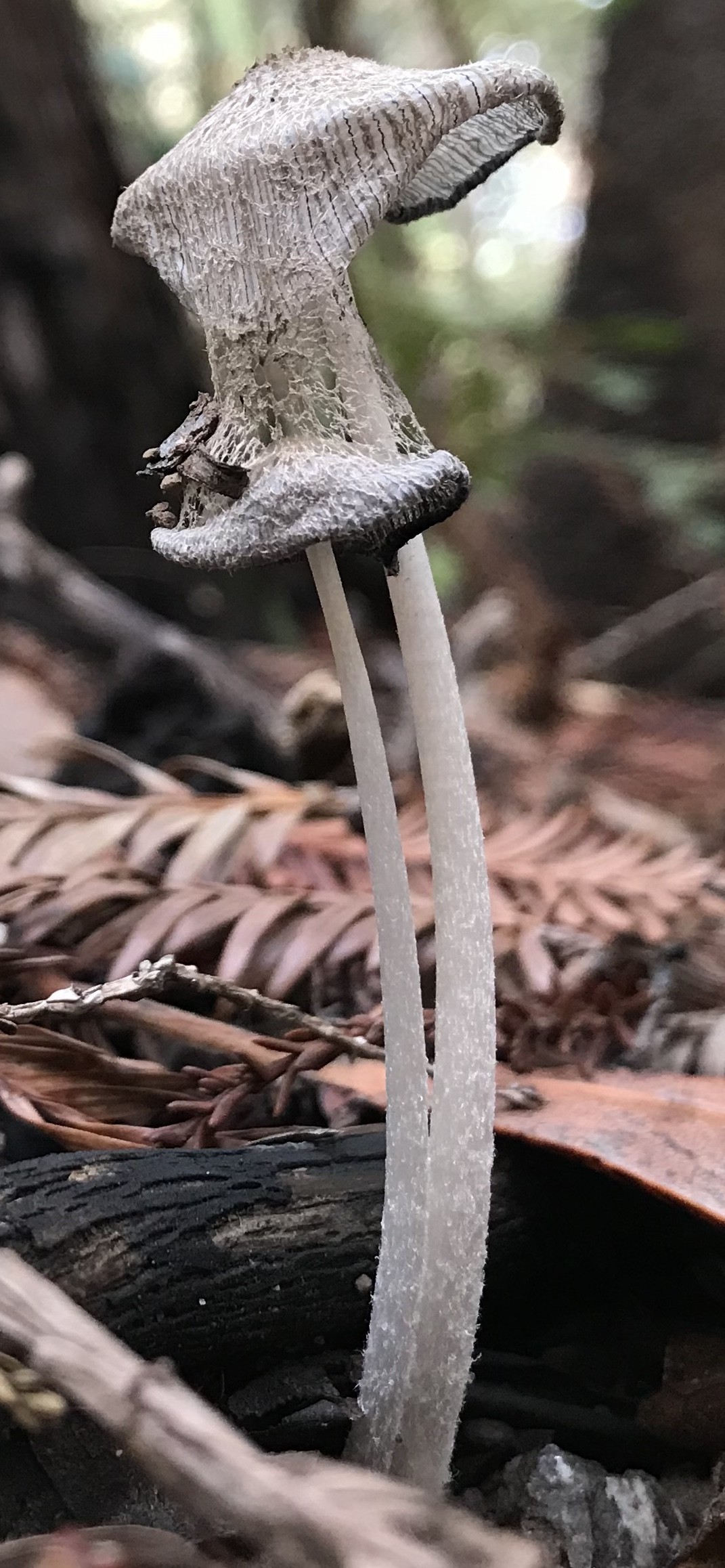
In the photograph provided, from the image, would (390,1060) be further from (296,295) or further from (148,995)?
(296,295)

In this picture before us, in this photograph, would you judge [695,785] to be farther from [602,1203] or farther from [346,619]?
[346,619]

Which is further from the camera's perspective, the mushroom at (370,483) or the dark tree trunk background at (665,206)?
the dark tree trunk background at (665,206)

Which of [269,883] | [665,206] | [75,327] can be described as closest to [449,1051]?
[269,883]

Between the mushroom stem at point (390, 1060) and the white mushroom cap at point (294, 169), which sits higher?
the white mushroom cap at point (294, 169)

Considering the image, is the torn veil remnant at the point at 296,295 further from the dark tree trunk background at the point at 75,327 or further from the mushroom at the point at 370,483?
the dark tree trunk background at the point at 75,327

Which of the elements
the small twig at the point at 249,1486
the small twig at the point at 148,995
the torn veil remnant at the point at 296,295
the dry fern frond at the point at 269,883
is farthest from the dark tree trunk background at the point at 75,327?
the small twig at the point at 249,1486

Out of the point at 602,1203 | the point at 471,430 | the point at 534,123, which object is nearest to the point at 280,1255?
the point at 602,1203
